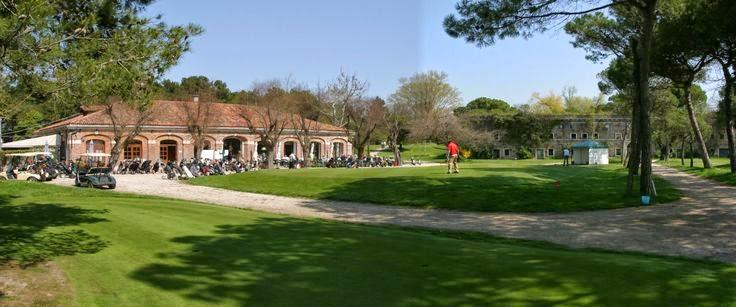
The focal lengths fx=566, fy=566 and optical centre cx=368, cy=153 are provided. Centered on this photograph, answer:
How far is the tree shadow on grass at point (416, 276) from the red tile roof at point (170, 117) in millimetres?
40886

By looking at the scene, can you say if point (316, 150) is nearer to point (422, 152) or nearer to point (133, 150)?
point (133, 150)

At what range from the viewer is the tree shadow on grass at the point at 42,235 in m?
7.36

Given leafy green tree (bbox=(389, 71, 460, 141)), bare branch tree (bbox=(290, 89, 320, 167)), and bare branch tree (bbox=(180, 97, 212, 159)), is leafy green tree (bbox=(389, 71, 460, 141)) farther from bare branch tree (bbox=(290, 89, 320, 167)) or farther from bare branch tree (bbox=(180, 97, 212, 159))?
bare branch tree (bbox=(180, 97, 212, 159))

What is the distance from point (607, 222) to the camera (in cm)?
1180

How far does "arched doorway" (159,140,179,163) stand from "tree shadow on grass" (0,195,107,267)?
37895 millimetres

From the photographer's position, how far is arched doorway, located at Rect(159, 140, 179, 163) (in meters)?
49.2

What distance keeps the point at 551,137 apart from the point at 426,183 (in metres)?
59.5

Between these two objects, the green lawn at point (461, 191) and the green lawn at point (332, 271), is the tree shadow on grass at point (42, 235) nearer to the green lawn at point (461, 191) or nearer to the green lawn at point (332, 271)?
the green lawn at point (332, 271)

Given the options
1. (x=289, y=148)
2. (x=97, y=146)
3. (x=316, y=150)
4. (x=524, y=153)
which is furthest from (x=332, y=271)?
(x=524, y=153)

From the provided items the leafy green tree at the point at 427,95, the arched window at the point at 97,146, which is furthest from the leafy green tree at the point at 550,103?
the arched window at the point at 97,146

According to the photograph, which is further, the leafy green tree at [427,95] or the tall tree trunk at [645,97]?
the leafy green tree at [427,95]

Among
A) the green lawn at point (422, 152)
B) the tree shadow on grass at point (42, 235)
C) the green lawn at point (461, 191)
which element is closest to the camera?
the tree shadow on grass at point (42, 235)

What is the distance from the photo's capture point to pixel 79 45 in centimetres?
699

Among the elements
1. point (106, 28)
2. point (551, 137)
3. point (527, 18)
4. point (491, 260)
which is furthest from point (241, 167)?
point (551, 137)
